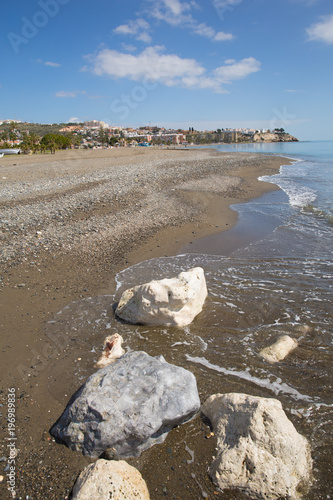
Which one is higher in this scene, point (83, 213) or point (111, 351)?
point (83, 213)

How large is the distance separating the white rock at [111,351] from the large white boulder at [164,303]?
0.78 meters

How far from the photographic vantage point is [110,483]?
3.01m

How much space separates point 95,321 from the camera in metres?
6.46

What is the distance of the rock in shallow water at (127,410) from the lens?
11.6ft

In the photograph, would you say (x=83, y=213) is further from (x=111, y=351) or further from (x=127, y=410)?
(x=127, y=410)

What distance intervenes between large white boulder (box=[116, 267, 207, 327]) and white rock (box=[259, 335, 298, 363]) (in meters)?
1.64

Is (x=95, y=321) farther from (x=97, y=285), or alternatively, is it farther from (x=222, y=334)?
(x=222, y=334)

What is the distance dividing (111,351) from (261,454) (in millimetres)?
2849

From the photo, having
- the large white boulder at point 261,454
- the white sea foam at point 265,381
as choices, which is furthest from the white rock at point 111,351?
the large white boulder at point 261,454

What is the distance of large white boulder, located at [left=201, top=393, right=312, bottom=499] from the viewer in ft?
10.5

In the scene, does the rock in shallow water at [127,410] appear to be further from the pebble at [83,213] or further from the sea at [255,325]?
the pebble at [83,213]

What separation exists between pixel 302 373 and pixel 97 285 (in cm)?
511

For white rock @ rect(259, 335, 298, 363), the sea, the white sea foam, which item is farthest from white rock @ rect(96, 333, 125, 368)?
white rock @ rect(259, 335, 298, 363)

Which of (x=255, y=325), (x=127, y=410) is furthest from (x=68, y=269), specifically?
(x=127, y=410)
